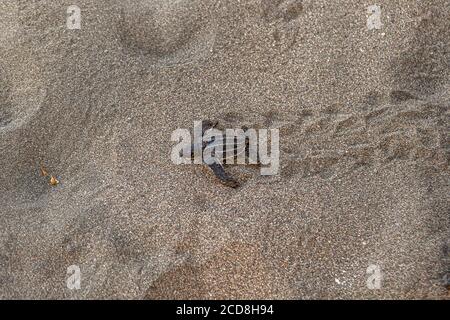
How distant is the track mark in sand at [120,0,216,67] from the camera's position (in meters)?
2.41

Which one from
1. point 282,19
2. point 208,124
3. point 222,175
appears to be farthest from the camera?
point 282,19

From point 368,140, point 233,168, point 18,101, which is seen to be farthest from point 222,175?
point 18,101

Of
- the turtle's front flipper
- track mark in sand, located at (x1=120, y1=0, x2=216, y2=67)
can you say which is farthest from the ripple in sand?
the turtle's front flipper

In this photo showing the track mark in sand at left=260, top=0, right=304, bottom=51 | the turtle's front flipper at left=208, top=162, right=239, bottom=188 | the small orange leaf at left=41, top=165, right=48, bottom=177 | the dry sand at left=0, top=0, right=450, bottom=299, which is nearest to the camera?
the dry sand at left=0, top=0, right=450, bottom=299

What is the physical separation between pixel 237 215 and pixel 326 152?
0.44 meters

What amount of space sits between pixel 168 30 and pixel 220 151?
Answer: 0.70 m

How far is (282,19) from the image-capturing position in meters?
2.42

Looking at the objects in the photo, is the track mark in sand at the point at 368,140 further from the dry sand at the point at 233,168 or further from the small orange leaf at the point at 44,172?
the small orange leaf at the point at 44,172

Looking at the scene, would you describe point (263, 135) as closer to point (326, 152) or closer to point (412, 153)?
point (326, 152)

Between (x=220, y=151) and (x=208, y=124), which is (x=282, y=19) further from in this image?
(x=220, y=151)

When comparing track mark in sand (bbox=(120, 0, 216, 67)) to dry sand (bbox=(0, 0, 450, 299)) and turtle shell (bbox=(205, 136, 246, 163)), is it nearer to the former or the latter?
dry sand (bbox=(0, 0, 450, 299))

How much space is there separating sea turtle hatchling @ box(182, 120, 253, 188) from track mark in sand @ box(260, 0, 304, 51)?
1.69ft

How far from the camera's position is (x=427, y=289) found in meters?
1.80
